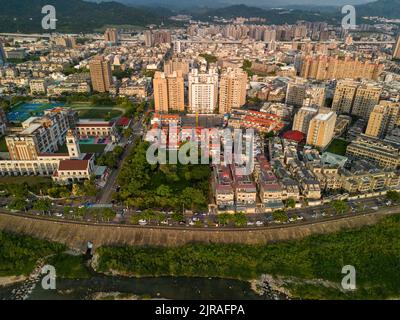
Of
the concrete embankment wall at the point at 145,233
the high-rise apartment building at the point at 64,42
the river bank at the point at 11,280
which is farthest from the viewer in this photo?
the high-rise apartment building at the point at 64,42

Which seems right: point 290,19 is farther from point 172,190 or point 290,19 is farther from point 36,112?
point 172,190

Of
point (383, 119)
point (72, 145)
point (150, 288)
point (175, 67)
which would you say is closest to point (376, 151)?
point (383, 119)

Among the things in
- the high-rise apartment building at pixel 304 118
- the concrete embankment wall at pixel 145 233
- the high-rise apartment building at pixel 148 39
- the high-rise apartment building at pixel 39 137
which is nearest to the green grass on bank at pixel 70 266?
the concrete embankment wall at pixel 145 233

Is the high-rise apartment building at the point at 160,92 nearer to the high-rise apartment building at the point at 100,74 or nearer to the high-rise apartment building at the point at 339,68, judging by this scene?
the high-rise apartment building at the point at 100,74

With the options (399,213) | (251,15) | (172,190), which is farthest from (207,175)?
(251,15)

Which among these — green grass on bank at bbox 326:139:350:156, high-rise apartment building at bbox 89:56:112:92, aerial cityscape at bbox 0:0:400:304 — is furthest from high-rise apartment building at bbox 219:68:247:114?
high-rise apartment building at bbox 89:56:112:92

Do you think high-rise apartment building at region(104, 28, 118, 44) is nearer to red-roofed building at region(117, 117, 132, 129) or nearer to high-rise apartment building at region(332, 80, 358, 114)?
red-roofed building at region(117, 117, 132, 129)
